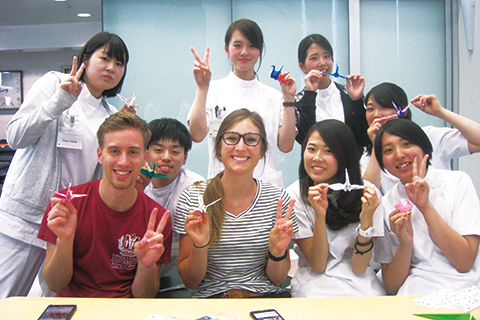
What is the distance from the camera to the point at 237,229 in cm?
175

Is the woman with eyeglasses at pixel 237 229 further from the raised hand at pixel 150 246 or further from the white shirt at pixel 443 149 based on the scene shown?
the white shirt at pixel 443 149

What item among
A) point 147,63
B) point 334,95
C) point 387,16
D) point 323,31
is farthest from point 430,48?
point 147,63

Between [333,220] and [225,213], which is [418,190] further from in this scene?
[225,213]

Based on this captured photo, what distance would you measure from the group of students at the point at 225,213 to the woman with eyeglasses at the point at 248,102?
12.9 inches

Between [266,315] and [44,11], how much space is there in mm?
5700

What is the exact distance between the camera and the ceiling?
16.3 ft

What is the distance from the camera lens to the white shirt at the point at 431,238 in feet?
5.56

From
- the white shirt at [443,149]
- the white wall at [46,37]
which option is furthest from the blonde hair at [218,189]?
the white wall at [46,37]

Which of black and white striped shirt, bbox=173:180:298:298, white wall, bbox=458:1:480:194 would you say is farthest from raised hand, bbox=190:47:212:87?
white wall, bbox=458:1:480:194

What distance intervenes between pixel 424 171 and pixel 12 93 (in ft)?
23.3

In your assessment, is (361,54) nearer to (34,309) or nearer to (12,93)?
(34,309)

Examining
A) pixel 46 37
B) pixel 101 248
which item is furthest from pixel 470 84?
pixel 46 37

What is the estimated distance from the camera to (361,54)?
3.99m

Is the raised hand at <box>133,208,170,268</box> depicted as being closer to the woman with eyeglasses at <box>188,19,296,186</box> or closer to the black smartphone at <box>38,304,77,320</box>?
the black smartphone at <box>38,304,77,320</box>
